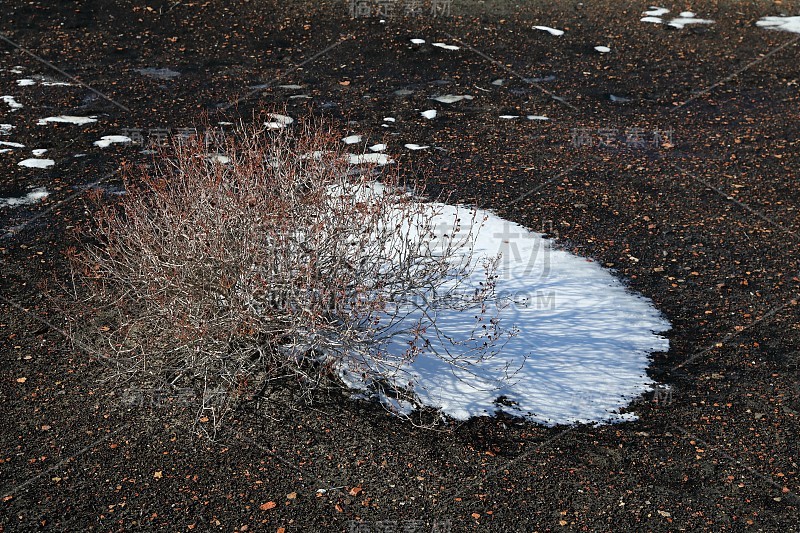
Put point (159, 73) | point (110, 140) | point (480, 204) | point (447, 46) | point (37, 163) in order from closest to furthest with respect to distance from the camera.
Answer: point (480, 204) < point (37, 163) < point (110, 140) < point (159, 73) < point (447, 46)

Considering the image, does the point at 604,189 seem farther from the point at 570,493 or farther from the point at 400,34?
the point at 400,34

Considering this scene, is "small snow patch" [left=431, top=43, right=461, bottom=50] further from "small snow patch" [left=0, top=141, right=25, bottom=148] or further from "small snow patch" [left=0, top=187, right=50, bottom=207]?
"small snow patch" [left=0, top=187, right=50, bottom=207]

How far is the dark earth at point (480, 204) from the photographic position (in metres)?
3.65

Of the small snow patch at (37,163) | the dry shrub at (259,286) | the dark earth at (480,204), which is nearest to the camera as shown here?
the dark earth at (480,204)

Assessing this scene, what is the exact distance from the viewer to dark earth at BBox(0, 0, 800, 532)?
3.65m

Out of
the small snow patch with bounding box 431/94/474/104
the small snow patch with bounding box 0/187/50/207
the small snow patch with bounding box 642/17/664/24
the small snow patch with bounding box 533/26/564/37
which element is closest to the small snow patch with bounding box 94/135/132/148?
the small snow patch with bounding box 0/187/50/207

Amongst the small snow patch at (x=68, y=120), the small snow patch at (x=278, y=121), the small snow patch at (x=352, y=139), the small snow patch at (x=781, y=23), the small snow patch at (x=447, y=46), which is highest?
the small snow patch at (x=781, y=23)

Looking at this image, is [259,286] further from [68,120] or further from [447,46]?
[447,46]

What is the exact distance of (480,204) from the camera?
20.6ft

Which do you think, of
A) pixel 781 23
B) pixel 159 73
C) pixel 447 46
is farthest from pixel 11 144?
pixel 781 23

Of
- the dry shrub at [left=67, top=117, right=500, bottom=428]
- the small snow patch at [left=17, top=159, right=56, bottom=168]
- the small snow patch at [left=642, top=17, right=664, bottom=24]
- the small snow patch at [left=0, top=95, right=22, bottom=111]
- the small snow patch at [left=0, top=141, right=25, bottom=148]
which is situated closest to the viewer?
the dry shrub at [left=67, top=117, right=500, bottom=428]

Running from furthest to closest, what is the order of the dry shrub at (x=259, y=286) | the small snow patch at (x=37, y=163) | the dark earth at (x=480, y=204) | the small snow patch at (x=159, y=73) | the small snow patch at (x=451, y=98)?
the small snow patch at (x=159, y=73)
the small snow patch at (x=451, y=98)
the small snow patch at (x=37, y=163)
the dry shrub at (x=259, y=286)
the dark earth at (x=480, y=204)

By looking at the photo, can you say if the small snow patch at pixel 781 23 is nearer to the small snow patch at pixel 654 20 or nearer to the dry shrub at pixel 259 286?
the small snow patch at pixel 654 20

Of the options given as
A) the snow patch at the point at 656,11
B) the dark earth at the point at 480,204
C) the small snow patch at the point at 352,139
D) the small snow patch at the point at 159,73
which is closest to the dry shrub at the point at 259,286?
the dark earth at the point at 480,204
